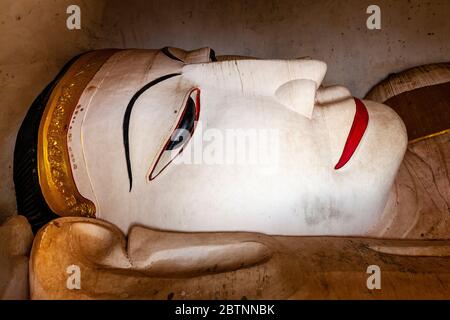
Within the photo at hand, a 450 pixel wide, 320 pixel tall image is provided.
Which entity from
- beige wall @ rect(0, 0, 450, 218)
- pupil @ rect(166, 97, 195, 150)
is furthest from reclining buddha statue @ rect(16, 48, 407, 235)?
beige wall @ rect(0, 0, 450, 218)

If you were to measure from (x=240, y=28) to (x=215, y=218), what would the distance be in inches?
48.2

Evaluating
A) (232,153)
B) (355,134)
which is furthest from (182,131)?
(355,134)

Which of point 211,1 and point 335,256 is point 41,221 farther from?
point 211,1

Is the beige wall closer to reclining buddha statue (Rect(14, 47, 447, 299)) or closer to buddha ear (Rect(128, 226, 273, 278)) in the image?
reclining buddha statue (Rect(14, 47, 447, 299))

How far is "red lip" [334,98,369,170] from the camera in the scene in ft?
4.81

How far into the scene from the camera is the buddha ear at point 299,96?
1.48 metres

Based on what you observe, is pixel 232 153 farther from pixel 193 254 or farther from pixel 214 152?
pixel 193 254

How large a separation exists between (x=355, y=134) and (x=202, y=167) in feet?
1.73

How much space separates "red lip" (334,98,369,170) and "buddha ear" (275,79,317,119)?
0.50ft

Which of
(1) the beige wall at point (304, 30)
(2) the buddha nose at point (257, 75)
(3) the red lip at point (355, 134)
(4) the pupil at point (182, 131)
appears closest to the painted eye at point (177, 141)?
(4) the pupil at point (182, 131)

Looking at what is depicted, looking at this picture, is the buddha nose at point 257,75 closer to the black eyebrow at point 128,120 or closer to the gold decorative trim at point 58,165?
the black eyebrow at point 128,120

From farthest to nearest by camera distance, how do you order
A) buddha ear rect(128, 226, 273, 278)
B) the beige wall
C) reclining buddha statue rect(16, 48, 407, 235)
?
the beige wall
reclining buddha statue rect(16, 48, 407, 235)
buddha ear rect(128, 226, 273, 278)

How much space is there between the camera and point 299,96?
1.47m

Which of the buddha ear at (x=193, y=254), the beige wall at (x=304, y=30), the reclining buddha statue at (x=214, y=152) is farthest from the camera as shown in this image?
the beige wall at (x=304, y=30)
